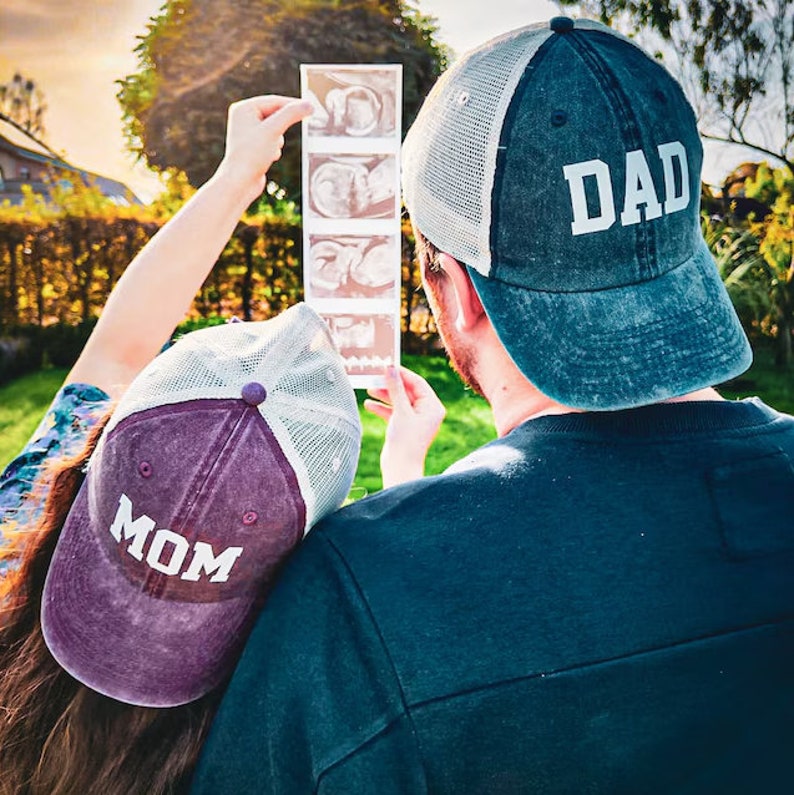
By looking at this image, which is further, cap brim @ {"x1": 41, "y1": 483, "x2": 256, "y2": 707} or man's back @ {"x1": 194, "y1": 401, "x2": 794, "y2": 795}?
cap brim @ {"x1": 41, "y1": 483, "x2": 256, "y2": 707}

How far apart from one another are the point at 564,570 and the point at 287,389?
1.23ft

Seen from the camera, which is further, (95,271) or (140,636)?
(95,271)

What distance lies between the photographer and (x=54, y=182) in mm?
8672

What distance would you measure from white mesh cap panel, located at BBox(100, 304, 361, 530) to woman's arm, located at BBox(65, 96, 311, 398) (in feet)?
2.00

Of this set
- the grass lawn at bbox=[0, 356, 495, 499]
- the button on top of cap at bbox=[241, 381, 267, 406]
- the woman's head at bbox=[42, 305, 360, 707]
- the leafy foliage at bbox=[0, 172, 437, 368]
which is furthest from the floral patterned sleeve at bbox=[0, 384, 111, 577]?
the leafy foliage at bbox=[0, 172, 437, 368]

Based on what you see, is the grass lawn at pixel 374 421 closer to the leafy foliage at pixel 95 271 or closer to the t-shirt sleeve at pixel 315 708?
the leafy foliage at pixel 95 271

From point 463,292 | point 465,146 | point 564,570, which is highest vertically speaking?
point 465,146

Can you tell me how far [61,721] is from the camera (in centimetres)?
106

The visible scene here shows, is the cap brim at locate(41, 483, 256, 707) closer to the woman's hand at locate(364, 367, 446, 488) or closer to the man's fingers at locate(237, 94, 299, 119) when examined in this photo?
the woman's hand at locate(364, 367, 446, 488)

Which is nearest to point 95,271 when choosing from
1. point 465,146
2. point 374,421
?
point 374,421

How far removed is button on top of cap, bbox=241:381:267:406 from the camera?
3.10 ft

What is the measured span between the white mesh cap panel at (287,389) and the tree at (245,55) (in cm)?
924

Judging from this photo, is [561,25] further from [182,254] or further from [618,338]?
[182,254]

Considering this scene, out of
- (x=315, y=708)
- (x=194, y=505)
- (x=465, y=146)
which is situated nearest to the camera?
(x=315, y=708)
